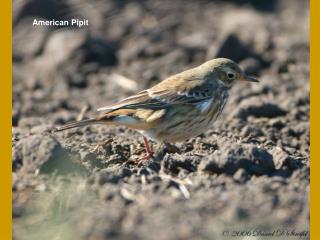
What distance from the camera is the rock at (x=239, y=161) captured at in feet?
22.5

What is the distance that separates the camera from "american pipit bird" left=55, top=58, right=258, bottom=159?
848 cm

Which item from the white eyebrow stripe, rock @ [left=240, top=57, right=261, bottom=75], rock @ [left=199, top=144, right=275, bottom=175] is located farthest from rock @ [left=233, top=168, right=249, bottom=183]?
rock @ [left=240, top=57, right=261, bottom=75]

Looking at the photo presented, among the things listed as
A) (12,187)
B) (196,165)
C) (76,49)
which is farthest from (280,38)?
(12,187)

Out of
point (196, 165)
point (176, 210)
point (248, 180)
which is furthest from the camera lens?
point (196, 165)

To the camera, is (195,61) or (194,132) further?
(195,61)

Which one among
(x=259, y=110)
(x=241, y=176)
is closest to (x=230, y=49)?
(x=259, y=110)

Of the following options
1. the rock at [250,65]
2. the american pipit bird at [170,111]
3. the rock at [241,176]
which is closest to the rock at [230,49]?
the rock at [250,65]

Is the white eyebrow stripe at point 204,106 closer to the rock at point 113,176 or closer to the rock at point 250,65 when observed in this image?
the rock at point 113,176

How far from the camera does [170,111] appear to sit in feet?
28.5

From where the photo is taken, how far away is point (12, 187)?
668cm

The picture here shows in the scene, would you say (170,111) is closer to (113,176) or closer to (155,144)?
(155,144)

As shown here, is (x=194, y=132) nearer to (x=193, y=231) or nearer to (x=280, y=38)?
(x=193, y=231)

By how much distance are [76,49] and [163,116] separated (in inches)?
215

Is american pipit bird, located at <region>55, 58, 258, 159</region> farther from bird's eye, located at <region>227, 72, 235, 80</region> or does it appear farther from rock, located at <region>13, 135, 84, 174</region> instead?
rock, located at <region>13, 135, 84, 174</region>
